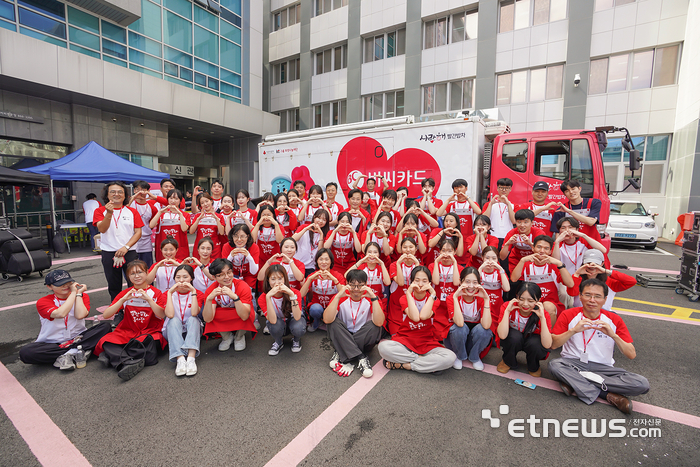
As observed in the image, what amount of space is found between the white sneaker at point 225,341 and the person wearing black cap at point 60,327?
1.33 metres

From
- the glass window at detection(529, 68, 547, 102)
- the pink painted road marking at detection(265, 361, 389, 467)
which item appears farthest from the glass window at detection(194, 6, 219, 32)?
the pink painted road marking at detection(265, 361, 389, 467)

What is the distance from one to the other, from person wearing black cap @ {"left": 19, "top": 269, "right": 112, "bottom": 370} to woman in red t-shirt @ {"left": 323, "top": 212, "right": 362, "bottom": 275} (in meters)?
2.86

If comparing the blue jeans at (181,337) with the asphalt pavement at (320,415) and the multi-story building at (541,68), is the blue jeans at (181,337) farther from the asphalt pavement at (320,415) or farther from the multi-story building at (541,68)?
the multi-story building at (541,68)

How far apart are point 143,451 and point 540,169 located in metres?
6.64

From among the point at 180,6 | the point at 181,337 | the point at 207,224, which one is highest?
the point at 180,6

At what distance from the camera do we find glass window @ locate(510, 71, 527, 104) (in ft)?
47.4

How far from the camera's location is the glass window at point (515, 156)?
6078 millimetres

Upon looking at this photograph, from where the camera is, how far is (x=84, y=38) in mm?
12641

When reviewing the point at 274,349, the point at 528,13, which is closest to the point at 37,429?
the point at 274,349

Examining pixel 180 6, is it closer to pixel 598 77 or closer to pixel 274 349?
pixel 274 349

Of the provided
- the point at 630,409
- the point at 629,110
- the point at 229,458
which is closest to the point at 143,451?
the point at 229,458

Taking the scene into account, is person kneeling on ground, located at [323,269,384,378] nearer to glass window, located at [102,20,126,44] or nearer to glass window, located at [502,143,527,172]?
glass window, located at [502,143,527,172]

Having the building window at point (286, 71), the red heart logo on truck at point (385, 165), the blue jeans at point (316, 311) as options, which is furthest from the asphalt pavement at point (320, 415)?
the building window at point (286, 71)

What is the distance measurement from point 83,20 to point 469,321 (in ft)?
55.5
